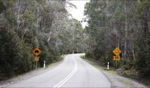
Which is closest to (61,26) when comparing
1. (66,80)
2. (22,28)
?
(22,28)

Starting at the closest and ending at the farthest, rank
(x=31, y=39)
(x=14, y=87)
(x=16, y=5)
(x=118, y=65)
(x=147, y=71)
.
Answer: (x=14, y=87), (x=147, y=71), (x=16, y=5), (x=31, y=39), (x=118, y=65)

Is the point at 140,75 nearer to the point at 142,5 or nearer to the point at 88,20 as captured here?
the point at 142,5

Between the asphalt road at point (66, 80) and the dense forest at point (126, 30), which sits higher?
the dense forest at point (126, 30)

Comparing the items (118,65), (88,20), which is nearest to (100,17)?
(88,20)

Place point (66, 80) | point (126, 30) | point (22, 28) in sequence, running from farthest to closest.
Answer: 1. point (126, 30)
2. point (22, 28)
3. point (66, 80)

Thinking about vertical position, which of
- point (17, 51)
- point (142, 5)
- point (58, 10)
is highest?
point (58, 10)

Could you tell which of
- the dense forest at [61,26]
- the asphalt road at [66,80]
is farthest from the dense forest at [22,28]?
the asphalt road at [66,80]

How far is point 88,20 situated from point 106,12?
1075 cm

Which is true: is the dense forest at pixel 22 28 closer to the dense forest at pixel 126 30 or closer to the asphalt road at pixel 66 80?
the asphalt road at pixel 66 80

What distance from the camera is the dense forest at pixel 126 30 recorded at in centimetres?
2163

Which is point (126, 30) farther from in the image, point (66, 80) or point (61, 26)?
point (61, 26)

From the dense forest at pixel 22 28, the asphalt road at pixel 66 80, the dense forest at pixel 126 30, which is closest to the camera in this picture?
the asphalt road at pixel 66 80

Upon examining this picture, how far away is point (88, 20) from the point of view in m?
48.2

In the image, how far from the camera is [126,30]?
105 ft
